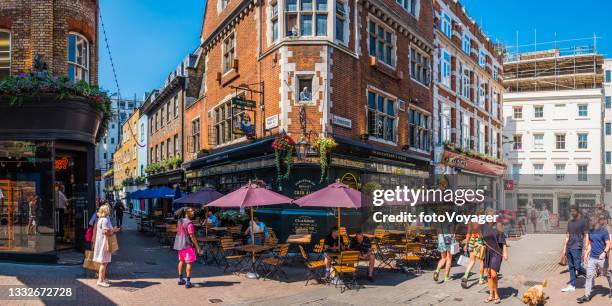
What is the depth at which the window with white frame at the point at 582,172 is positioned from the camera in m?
44.5

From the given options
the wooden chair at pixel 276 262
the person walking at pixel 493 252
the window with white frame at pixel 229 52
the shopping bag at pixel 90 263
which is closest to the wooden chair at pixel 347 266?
the wooden chair at pixel 276 262

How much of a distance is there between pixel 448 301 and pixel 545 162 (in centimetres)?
4192

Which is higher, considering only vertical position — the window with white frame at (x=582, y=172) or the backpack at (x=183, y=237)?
the window with white frame at (x=582, y=172)

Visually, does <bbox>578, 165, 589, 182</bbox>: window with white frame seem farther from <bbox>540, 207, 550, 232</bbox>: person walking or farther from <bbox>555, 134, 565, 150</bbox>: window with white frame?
<bbox>540, 207, 550, 232</bbox>: person walking

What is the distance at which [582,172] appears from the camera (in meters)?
44.8

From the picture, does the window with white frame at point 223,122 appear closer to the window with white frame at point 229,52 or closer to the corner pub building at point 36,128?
the window with white frame at point 229,52

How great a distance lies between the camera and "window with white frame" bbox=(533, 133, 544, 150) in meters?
46.2

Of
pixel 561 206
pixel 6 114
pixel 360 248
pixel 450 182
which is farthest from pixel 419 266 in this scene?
pixel 561 206

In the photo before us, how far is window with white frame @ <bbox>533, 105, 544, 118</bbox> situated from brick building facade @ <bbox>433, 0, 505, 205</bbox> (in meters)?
10.6

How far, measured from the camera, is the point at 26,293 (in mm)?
9539

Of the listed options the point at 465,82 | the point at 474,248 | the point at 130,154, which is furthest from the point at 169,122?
the point at 474,248

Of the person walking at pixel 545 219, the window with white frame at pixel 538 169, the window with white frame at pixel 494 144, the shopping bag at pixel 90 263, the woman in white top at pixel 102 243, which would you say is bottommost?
the person walking at pixel 545 219

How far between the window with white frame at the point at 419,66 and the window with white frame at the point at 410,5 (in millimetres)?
1971

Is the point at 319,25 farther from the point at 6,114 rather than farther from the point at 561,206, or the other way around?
the point at 561,206
